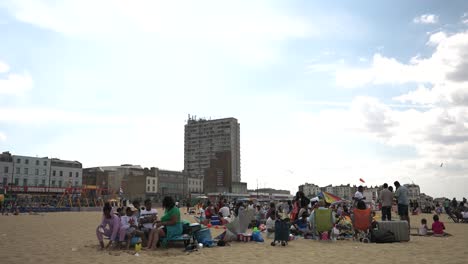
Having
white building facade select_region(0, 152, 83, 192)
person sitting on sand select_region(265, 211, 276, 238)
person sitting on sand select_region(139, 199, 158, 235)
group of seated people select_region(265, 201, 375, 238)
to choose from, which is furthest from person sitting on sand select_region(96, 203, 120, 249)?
white building facade select_region(0, 152, 83, 192)

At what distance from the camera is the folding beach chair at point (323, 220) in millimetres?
11430

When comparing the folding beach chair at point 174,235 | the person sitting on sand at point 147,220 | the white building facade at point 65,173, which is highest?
the white building facade at point 65,173

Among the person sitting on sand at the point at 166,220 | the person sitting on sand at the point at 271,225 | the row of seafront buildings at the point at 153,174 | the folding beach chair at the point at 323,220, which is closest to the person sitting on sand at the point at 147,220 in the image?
the person sitting on sand at the point at 166,220

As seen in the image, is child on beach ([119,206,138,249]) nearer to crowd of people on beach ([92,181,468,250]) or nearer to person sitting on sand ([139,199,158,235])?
crowd of people on beach ([92,181,468,250])

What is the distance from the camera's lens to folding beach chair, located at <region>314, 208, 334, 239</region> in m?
11.4

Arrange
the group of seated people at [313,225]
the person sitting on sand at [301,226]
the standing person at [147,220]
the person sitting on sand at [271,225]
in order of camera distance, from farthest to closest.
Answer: the person sitting on sand at [271,225] < the person sitting on sand at [301,226] < the group of seated people at [313,225] < the standing person at [147,220]

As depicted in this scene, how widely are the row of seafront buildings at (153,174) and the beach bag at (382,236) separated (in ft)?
150

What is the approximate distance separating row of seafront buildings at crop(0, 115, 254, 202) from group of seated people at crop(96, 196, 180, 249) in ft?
145

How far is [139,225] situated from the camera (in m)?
10.1

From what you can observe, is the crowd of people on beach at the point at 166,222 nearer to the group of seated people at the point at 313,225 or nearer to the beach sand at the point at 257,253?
the group of seated people at the point at 313,225

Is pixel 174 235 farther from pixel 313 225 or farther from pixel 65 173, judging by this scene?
pixel 65 173

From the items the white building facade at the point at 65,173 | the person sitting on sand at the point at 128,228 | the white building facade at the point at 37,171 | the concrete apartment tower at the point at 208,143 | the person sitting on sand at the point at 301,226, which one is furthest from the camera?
the concrete apartment tower at the point at 208,143

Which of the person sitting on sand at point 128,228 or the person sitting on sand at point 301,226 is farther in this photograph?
the person sitting on sand at point 301,226

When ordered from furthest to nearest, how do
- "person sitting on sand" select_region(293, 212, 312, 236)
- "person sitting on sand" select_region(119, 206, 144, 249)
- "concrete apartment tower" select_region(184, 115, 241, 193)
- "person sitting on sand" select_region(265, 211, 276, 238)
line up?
"concrete apartment tower" select_region(184, 115, 241, 193)
"person sitting on sand" select_region(265, 211, 276, 238)
"person sitting on sand" select_region(293, 212, 312, 236)
"person sitting on sand" select_region(119, 206, 144, 249)
